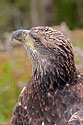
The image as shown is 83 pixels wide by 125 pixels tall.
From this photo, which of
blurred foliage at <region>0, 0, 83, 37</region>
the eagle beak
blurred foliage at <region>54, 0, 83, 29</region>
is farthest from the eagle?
blurred foliage at <region>54, 0, 83, 29</region>

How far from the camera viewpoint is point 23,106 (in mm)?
4379

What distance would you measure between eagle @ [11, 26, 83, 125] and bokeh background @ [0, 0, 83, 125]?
228 cm

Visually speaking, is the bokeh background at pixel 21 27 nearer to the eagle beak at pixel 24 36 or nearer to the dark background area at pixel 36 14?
the dark background area at pixel 36 14

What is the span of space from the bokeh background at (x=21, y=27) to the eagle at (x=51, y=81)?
2.28 meters

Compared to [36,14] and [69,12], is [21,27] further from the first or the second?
[69,12]

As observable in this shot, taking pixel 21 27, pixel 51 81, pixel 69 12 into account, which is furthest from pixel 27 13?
pixel 51 81

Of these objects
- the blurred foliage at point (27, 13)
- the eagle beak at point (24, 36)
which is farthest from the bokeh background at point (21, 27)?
the eagle beak at point (24, 36)

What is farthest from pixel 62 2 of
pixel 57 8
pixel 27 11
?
pixel 27 11

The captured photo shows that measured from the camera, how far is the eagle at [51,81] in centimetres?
393

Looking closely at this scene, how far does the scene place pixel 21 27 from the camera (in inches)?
712

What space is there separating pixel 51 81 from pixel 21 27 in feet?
46.7

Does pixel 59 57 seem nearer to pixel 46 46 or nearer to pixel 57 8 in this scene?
pixel 46 46

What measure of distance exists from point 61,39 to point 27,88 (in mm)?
960

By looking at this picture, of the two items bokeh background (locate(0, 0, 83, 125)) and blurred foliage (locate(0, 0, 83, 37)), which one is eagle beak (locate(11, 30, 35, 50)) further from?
blurred foliage (locate(0, 0, 83, 37))
